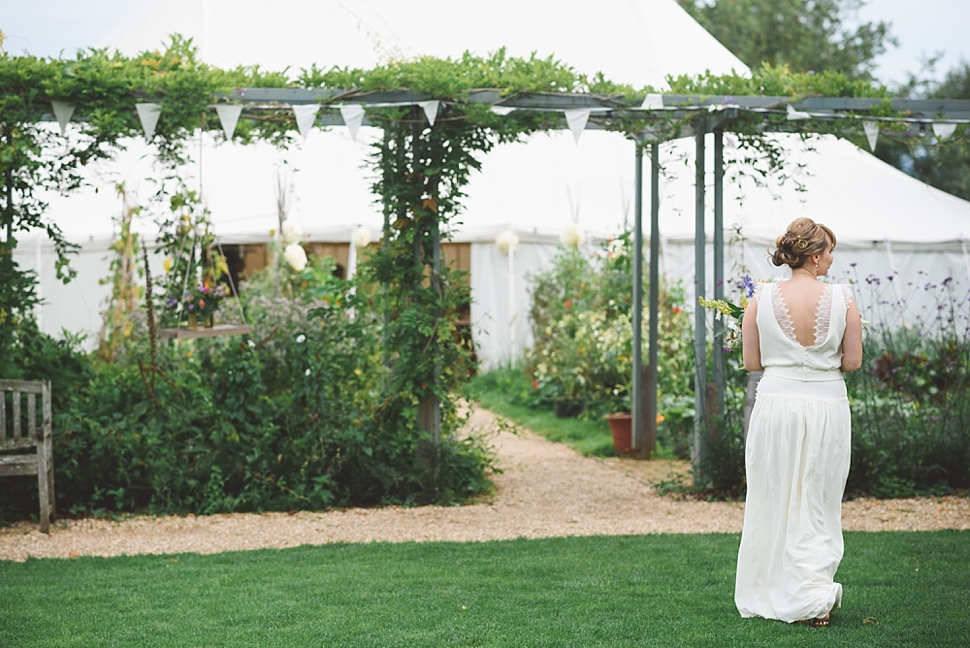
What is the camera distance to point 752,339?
12.6 ft

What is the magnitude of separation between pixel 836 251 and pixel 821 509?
886 centimetres

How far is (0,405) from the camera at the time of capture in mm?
5582

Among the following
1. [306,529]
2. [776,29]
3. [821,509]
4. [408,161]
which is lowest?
[306,529]

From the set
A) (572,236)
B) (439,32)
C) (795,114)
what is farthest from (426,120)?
(439,32)

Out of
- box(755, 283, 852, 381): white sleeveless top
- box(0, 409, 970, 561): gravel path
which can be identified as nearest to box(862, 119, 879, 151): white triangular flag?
box(0, 409, 970, 561): gravel path

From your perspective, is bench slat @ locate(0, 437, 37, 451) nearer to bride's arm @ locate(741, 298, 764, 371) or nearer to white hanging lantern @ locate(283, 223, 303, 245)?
bride's arm @ locate(741, 298, 764, 371)

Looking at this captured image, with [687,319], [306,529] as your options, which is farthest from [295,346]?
[687,319]

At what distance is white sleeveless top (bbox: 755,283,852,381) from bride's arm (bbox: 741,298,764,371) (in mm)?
28

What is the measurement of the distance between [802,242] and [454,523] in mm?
3041

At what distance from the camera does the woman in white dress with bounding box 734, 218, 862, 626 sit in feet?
12.1

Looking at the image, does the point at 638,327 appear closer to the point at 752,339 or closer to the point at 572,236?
the point at 572,236

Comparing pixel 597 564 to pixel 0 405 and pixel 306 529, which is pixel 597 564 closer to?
pixel 306 529

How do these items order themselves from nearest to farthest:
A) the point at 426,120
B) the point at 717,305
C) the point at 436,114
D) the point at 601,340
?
1. the point at 717,305
2. the point at 436,114
3. the point at 426,120
4. the point at 601,340

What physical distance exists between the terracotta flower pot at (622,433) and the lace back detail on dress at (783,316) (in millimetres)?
4749
